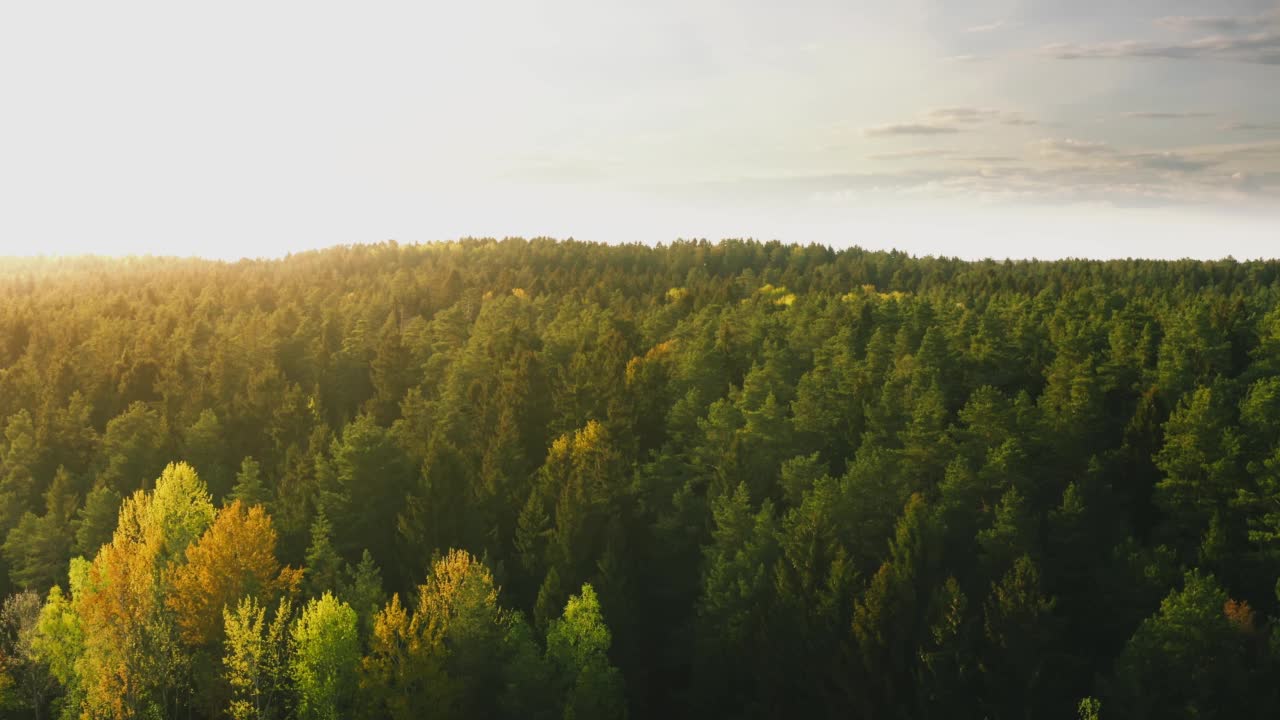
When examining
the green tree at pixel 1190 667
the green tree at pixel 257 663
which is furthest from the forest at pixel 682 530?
the green tree at pixel 257 663

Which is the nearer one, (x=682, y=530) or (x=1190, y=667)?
(x=1190, y=667)

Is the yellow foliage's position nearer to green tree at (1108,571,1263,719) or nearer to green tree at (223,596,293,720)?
green tree at (223,596,293,720)

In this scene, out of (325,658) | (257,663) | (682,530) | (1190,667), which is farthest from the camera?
(682,530)

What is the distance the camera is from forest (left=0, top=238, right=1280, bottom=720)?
44.2 m


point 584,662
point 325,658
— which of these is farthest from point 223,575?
point 584,662

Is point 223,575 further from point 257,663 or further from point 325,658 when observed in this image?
point 325,658

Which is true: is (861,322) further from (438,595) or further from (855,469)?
(438,595)

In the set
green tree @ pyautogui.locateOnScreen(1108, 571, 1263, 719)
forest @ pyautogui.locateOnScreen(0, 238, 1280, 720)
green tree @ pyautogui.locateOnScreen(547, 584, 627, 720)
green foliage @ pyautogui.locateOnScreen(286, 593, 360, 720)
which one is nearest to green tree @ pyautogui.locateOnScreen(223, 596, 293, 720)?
forest @ pyautogui.locateOnScreen(0, 238, 1280, 720)

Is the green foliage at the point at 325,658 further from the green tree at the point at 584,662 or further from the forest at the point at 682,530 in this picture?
the green tree at the point at 584,662

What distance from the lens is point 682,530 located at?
5850 cm

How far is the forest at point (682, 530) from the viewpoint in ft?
145

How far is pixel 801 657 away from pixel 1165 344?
39653mm

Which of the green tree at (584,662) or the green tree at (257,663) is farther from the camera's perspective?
the green tree at (584,662)

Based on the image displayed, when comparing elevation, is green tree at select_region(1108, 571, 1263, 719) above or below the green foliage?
above
